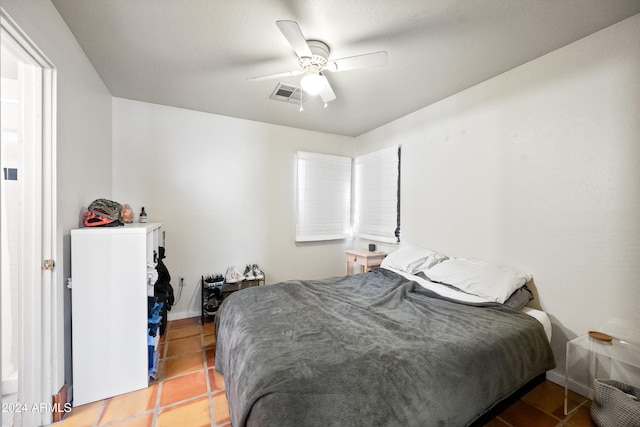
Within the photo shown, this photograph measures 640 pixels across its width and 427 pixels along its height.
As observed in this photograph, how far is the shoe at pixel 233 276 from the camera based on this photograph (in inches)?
123

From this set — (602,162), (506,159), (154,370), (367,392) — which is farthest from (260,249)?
(602,162)

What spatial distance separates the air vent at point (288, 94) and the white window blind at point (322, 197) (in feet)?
3.16

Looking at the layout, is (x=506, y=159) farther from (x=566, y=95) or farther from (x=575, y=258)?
(x=575, y=258)

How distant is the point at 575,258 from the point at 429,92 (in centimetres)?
188

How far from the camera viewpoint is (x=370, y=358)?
128 cm

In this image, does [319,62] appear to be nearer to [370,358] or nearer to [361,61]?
[361,61]

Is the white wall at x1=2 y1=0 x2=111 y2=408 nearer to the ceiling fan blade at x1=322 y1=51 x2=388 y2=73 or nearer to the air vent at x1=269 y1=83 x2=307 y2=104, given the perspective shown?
the air vent at x1=269 y1=83 x2=307 y2=104

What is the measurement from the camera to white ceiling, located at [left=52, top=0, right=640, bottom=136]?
62.4 inches

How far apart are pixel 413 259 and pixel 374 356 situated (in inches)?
64.7

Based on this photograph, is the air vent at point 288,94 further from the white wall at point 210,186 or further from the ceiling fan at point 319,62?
the ceiling fan at point 319,62

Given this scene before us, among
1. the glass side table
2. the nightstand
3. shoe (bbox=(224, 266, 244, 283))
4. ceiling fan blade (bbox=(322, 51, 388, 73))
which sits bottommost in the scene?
the glass side table

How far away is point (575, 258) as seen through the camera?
6.14ft

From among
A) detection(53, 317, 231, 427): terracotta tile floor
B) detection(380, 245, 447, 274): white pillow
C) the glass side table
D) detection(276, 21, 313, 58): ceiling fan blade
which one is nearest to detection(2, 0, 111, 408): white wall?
detection(53, 317, 231, 427): terracotta tile floor

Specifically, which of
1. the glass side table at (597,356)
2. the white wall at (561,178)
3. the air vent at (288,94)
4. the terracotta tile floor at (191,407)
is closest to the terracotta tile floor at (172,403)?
the terracotta tile floor at (191,407)
